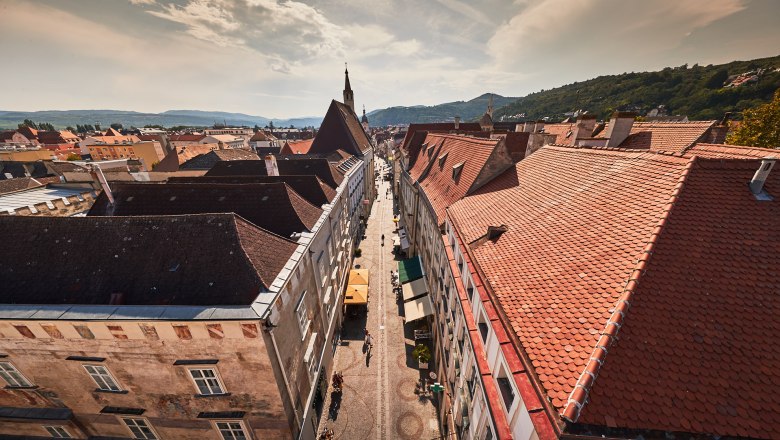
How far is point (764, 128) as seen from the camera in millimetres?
23516

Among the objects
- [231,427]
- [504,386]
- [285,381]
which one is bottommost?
[231,427]

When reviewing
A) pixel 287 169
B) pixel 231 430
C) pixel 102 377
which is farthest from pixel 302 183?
pixel 231 430

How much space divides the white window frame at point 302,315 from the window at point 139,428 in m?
7.60

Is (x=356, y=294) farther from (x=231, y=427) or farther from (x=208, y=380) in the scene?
(x=208, y=380)

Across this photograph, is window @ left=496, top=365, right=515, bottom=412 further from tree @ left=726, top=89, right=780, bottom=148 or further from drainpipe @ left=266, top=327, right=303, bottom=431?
tree @ left=726, top=89, right=780, bottom=148

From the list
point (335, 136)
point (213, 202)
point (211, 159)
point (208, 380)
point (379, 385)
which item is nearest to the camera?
point (208, 380)

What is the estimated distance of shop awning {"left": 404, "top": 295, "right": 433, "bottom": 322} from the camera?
22.0 meters

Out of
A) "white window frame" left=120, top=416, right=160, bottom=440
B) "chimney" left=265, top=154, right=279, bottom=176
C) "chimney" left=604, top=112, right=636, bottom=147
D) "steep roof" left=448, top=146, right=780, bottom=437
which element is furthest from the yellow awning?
"chimney" left=604, top=112, right=636, bottom=147

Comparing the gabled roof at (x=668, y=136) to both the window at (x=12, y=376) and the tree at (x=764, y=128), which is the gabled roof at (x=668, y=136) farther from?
the window at (x=12, y=376)

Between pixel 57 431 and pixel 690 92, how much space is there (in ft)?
597

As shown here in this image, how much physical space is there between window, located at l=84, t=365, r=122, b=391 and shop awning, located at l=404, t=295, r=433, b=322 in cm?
1693

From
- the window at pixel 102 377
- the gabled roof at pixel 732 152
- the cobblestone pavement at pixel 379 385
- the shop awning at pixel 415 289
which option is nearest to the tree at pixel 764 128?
the gabled roof at pixel 732 152

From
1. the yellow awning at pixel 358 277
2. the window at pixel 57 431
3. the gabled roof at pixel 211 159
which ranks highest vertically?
the gabled roof at pixel 211 159

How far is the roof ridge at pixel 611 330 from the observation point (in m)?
5.35
